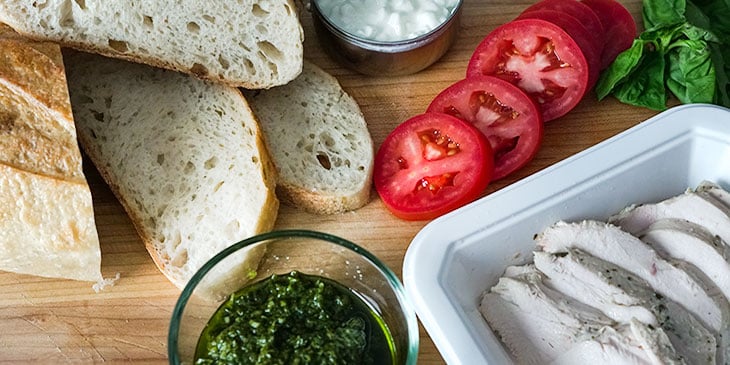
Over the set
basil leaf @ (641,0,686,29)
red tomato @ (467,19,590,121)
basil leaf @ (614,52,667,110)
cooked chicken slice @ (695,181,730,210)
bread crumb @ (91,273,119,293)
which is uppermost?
basil leaf @ (641,0,686,29)

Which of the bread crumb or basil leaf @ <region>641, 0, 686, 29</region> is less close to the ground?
basil leaf @ <region>641, 0, 686, 29</region>

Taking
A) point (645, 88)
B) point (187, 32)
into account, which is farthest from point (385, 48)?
point (645, 88)

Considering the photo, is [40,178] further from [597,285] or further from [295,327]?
[597,285]

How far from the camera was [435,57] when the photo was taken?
174 inches

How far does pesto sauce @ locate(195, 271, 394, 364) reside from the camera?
10.6ft

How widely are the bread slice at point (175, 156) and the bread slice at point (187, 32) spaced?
153 millimetres

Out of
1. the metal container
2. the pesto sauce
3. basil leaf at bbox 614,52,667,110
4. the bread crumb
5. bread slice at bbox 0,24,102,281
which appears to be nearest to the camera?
the pesto sauce

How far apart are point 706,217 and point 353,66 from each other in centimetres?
167

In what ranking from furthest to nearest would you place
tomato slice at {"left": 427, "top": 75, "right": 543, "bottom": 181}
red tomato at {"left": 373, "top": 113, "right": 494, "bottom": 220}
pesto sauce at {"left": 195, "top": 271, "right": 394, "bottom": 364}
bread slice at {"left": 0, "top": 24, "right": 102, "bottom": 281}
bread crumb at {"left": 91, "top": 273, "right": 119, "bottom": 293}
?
tomato slice at {"left": 427, "top": 75, "right": 543, "bottom": 181} < red tomato at {"left": 373, "top": 113, "right": 494, "bottom": 220} < bread crumb at {"left": 91, "top": 273, "right": 119, "bottom": 293} < bread slice at {"left": 0, "top": 24, "right": 102, "bottom": 281} < pesto sauce at {"left": 195, "top": 271, "right": 394, "bottom": 364}

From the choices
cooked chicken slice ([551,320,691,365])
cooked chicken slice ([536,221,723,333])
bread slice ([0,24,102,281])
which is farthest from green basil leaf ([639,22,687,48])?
bread slice ([0,24,102,281])

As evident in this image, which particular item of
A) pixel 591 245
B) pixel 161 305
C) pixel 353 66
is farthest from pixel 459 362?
pixel 353 66

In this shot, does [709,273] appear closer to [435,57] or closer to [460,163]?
[460,163]

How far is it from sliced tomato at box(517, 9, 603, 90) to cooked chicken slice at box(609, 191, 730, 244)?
2.28 ft

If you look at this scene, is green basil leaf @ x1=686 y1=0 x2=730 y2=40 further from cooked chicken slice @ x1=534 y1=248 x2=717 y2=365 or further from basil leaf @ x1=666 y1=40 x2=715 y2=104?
cooked chicken slice @ x1=534 y1=248 x2=717 y2=365
